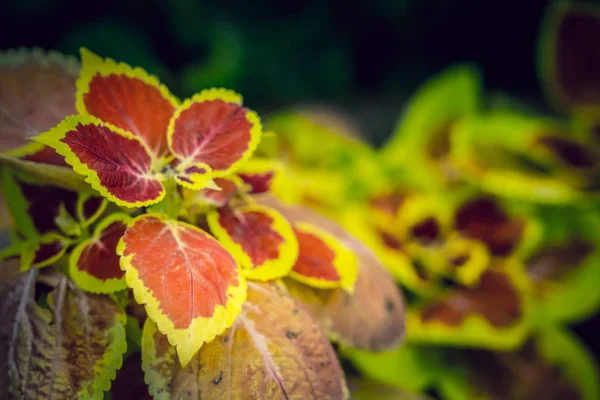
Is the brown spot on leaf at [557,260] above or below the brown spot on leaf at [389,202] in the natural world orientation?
below

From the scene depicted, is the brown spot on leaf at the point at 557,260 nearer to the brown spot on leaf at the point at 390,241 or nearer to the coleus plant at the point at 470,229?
the coleus plant at the point at 470,229

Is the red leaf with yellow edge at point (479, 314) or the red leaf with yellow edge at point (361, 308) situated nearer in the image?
the red leaf with yellow edge at point (361, 308)

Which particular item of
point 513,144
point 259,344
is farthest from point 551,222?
point 259,344

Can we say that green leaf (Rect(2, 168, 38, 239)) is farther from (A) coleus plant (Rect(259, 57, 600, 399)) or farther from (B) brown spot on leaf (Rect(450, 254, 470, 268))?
(B) brown spot on leaf (Rect(450, 254, 470, 268))

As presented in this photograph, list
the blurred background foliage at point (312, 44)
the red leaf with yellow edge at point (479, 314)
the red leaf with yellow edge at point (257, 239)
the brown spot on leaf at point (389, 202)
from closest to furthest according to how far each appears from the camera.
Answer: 1. the red leaf with yellow edge at point (257, 239)
2. the red leaf with yellow edge at point (479, 314)
3. the brown spot on leaf at point (389, 202)
4. the blurred background foliage at point (312, 44)

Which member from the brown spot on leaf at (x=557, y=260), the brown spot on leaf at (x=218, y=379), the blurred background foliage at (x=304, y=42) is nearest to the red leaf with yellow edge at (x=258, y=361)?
the brown spot on leaf at (x=218, y=379)

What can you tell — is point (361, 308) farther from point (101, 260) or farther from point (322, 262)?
point (101, 260)

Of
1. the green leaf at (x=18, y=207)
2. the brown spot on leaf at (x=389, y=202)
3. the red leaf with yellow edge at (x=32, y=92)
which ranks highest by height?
the red leaf with yellow edge at (x=32, y=92)

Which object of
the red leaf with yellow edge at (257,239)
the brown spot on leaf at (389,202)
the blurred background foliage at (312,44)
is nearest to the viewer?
the red leaf with yellow edge at (257,239)

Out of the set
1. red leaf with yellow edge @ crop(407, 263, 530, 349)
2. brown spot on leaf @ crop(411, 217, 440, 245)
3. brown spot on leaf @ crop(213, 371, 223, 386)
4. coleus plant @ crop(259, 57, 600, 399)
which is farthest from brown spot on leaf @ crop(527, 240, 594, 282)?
brown spot on leaf @ crop(213, 371, 223, 386)
